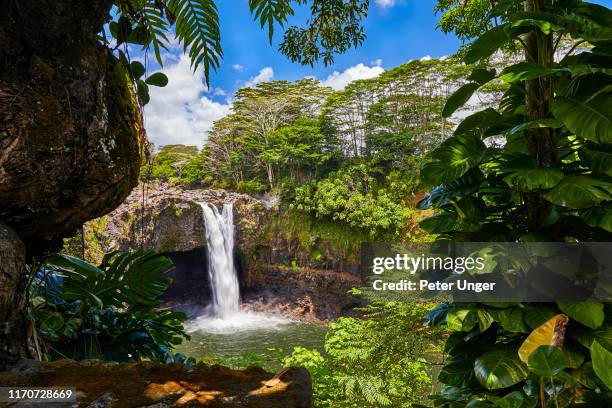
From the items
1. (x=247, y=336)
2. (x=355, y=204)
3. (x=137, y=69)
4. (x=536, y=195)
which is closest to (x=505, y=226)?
(x=536, y=195)

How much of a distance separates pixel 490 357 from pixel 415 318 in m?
3.13

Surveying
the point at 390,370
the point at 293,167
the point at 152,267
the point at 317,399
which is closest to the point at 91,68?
the point at 152,267

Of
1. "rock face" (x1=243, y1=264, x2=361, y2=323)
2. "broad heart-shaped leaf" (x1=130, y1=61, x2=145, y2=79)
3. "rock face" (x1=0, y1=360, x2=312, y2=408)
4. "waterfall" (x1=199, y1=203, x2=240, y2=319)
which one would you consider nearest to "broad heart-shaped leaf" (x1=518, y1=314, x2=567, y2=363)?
"rock face" (x1=0, y1=360, x2=312, y2=408)

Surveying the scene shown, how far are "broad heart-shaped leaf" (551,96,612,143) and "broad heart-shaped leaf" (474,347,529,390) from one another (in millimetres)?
559

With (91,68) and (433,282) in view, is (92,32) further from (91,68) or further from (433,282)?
(433,282)

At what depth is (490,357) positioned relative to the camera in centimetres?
97

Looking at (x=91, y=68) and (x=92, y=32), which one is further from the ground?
(x=92, y=32)

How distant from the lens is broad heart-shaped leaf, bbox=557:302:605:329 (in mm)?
868

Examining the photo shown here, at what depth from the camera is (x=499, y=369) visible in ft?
3.06

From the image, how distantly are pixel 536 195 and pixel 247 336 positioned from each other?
9551mm

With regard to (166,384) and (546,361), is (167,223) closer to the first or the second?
(166,384)

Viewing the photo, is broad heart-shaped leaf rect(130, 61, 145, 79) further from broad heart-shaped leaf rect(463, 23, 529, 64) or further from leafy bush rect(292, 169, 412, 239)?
leafy bush rect(292, 169, 412, 239)

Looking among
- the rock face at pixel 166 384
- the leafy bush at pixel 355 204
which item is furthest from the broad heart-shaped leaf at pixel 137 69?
the leafy bush at pixel 355 204

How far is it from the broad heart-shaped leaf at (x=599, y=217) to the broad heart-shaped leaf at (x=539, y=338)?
9.4 inches
